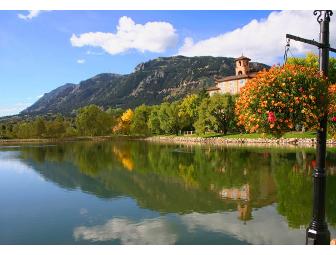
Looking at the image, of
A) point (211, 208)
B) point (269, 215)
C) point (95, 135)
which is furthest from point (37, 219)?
point (95, 135)

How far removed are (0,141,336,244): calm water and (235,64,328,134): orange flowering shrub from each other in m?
5.29

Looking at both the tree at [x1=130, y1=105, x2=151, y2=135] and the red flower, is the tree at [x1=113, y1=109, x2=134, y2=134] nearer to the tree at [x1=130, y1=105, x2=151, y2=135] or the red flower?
the tree at [x1=130, y1=105, x2=151, y2=135]

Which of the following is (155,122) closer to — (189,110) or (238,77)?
(189,110)

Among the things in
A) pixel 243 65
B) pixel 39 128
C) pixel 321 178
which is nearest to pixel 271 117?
pixel 321 178

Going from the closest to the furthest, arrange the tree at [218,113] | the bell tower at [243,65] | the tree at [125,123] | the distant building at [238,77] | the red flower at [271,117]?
the red flower at [271,117] → the tree at [218,113] → the distant building at [238,77] → the tree at [125,123] → the bell tower at [243,65]

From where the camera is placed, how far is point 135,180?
27953mm

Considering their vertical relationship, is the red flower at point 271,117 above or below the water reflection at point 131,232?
above

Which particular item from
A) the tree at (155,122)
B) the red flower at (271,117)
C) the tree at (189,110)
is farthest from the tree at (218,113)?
the red flower at (271,117)

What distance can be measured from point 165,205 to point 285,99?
37.5 feet

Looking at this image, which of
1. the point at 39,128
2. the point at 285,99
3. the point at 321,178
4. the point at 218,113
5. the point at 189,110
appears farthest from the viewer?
the point at 39,128

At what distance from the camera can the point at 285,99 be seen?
30.4 feet

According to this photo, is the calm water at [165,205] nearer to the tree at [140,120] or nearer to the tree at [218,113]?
the tree at [218,113]

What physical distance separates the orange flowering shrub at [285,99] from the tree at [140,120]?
97.1m

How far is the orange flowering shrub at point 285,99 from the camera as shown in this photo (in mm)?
9141
